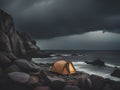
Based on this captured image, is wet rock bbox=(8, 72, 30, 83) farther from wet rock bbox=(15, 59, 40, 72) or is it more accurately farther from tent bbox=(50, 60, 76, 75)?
tent bbox=(50, 60, 76, 75)

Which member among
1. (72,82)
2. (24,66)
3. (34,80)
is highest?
(24,66)

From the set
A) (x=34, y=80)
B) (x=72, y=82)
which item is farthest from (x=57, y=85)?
(x=34, y=80)

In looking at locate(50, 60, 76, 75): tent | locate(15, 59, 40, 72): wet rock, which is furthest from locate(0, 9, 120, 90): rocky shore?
locate(50, 60, 76, 75): tent

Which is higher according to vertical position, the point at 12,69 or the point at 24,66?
the point at 24,66

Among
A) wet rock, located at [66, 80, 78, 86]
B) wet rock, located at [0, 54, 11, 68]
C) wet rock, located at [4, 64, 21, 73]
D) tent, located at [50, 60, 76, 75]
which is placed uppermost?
wet rock, located at [0, 54, 11, 68]

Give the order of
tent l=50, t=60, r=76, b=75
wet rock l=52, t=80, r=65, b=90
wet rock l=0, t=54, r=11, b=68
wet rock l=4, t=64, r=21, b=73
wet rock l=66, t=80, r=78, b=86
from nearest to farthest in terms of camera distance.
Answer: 1. wet rock l=52, t=80, r=65, b=90
2. wet rock l=66, t=80, r=78, b=86
3. wet rock l=4, t=64, r=21, b=73
4. wet rock l=0, t=54, r=11, b=68
5. tent l=50, t=60, r=76, b=75

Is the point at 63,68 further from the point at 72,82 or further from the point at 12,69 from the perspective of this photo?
the point at 12,69

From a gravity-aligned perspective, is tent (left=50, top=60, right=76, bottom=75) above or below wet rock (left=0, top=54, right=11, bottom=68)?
below

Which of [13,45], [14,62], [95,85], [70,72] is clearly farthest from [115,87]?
[13,45]

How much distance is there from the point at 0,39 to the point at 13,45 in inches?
1576

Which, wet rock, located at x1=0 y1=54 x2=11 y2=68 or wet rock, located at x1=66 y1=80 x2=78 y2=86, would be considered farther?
wet rock, located at x1=0 y1=54 x2=11 y2=68

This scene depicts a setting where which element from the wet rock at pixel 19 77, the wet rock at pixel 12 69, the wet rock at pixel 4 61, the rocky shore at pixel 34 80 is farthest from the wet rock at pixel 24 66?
the wet rock at pixel 19 77

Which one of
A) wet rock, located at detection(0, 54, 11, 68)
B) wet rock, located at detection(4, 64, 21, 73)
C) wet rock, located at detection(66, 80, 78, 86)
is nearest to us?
wet rock, located at detection(66, 80, 78, 86)

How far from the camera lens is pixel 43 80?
78.1 ft
